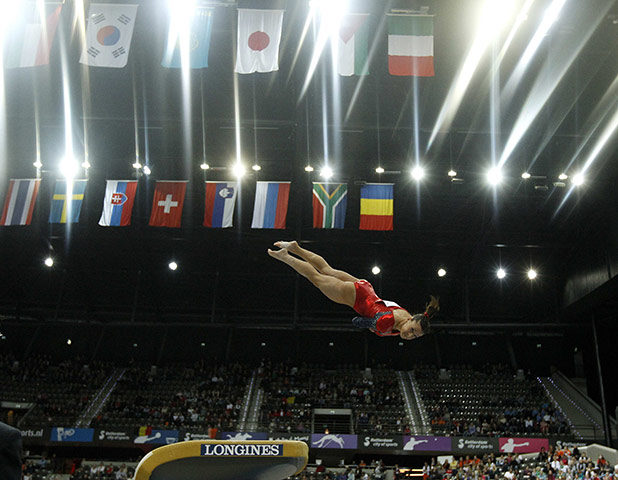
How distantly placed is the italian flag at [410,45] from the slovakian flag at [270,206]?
7632 millimetres

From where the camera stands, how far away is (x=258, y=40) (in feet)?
42.7

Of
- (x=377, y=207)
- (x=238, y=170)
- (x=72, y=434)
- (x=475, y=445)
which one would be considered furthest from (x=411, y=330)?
(x=72, y=434)

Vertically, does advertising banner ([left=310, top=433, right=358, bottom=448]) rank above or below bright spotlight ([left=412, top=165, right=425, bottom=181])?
below

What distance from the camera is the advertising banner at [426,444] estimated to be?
2320 centimetres

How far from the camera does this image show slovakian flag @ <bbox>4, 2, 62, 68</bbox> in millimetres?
13289

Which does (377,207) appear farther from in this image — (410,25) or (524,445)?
(524,445)

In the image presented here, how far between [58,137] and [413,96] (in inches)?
Result: 536

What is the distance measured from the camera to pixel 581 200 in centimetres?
2306

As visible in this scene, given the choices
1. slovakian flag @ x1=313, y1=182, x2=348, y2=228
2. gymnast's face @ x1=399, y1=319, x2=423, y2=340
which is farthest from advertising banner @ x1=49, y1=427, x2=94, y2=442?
gymnast's face @ x1=399, y1=319, x2=423, y2=340

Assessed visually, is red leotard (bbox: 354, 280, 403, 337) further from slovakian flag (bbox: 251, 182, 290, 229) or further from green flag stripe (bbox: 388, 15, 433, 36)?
Result: slovakian flag (bbox: 251, 182, 290, 229)

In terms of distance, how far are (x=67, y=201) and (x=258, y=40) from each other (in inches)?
444

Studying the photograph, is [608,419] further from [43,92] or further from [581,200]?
[43,92]

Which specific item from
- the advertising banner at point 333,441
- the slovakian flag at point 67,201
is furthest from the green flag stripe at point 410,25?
the advertising banner at point 333,441

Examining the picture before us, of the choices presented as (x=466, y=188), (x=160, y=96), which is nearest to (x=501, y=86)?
(x=466, y=188)
